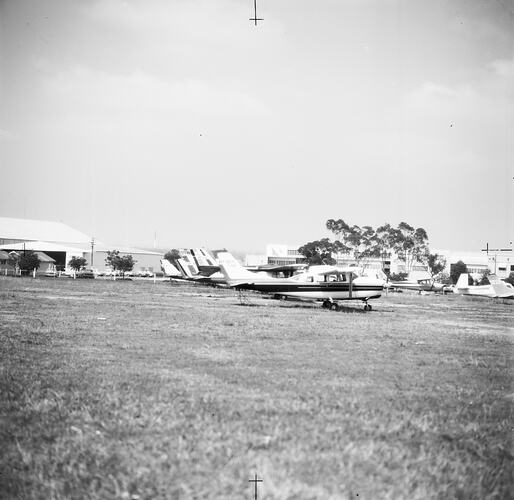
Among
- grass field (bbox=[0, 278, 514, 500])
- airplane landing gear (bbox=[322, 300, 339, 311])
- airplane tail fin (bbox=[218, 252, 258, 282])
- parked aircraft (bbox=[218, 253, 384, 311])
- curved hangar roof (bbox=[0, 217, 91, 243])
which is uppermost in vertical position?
curved hangar roof (bbox=[0, 217, 91, 243])

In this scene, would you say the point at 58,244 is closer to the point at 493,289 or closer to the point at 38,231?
the point at 38,231

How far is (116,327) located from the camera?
14.0 metres

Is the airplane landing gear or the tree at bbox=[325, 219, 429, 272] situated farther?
the tree at bbox=[325, 219, 429, 272]

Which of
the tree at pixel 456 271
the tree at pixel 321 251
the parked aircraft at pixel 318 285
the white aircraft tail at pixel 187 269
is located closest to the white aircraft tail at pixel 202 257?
the white aircraft tail at pixel 187 269

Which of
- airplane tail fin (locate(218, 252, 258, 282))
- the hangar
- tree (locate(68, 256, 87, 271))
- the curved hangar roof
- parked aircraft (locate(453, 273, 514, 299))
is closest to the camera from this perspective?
airplane tail fin (locate(218, 252, 258, 282))

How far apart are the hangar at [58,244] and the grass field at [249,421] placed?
93.1 meters

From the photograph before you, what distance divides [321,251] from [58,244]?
210ft

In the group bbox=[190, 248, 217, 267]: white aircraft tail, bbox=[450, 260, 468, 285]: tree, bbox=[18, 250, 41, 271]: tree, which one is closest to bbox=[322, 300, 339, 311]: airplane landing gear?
bbox=[190, 248, 217, 267]: white aircraft tail

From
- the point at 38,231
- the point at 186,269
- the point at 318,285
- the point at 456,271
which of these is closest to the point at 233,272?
the point at 318,285

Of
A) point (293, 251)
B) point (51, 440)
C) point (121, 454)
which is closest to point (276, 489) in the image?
point (121, 454)

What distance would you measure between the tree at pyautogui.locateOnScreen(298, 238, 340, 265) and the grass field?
2702 inches

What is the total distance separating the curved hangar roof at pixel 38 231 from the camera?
108875mm

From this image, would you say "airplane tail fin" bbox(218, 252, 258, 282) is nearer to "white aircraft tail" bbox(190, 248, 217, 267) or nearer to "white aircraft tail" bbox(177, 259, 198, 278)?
"white aircraft tail" bbox(177, 259, 198, 278)

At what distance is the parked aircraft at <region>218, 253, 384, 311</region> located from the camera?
83.8 ft
